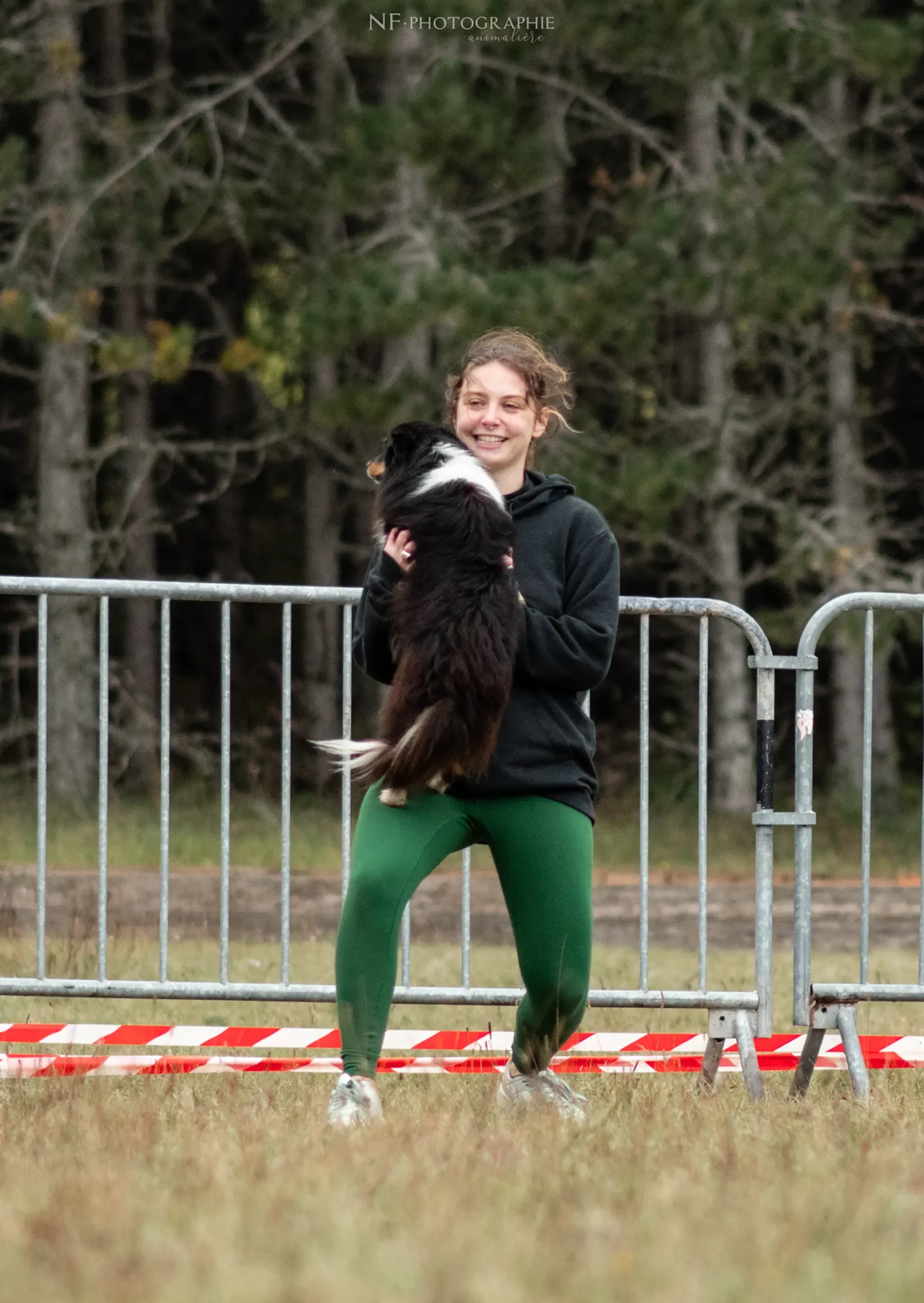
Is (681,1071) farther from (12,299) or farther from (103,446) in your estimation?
(103,446)

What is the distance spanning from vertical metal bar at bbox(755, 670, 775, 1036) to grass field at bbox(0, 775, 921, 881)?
15.1 ft

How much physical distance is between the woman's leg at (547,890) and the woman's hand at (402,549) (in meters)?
0.54

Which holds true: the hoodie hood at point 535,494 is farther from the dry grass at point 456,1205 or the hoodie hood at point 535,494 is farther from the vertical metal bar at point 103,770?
the vertical metal bar at point 103,770

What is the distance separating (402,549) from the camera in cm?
456

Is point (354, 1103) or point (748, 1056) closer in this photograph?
point (354, 1103)

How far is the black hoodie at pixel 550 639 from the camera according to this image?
461 centimetres

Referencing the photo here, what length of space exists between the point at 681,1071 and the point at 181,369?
34.2ft

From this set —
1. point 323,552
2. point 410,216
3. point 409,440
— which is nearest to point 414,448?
point 409,440

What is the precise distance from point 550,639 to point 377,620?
0.37 meters

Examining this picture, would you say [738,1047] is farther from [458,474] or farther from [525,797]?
[458,474]

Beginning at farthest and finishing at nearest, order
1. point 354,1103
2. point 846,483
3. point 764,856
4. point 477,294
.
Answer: point 846,483 < point 477,294 < point 764,856 < point 354,1103

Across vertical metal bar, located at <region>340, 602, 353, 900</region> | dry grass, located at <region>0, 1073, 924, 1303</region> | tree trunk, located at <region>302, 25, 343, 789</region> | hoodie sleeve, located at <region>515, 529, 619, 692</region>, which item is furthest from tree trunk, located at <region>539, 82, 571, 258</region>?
dry grass, located at <region>0, 1073, 924, 1303</region>

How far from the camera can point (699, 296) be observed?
14430 millimetres

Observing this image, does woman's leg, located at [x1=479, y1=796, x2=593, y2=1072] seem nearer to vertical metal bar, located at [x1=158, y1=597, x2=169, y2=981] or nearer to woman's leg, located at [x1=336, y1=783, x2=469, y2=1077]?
woman's leg, located at [x1=336, y1=783, x2=469, y2=1077]
